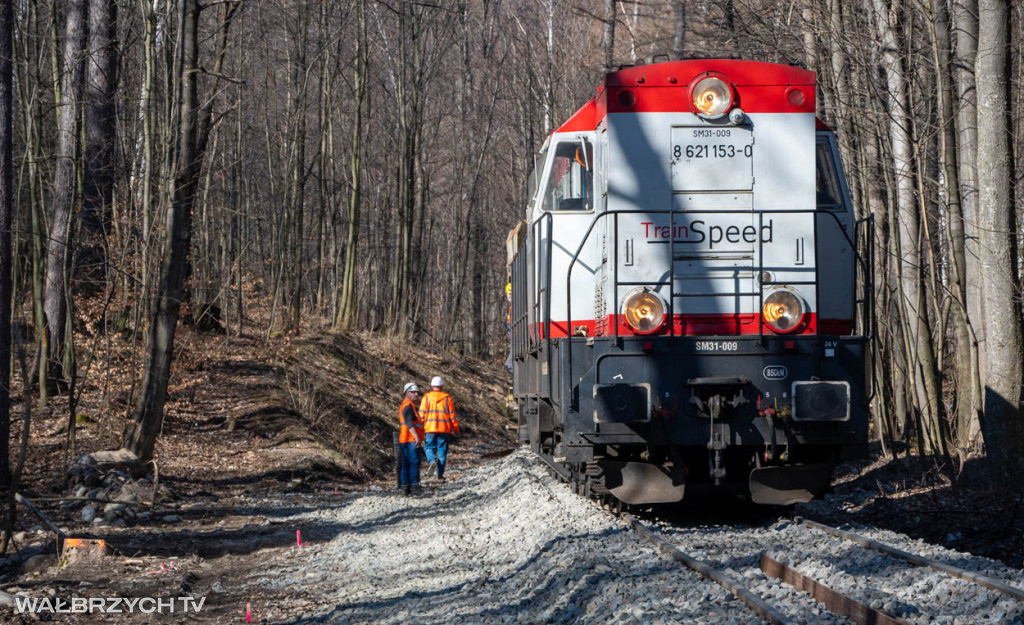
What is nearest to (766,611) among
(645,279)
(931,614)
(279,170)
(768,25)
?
(931,614)

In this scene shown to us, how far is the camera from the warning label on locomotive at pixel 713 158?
374 inches

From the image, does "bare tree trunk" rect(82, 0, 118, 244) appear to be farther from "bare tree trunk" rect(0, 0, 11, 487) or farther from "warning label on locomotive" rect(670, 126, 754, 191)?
"warning label on locomotive" rect(670, 126, 754, 191)

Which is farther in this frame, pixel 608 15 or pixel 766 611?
pixel 608 15

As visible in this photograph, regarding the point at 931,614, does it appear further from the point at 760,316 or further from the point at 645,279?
the point at 645,279

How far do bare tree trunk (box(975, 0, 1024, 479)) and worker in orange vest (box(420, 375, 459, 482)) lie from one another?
7.63 metres

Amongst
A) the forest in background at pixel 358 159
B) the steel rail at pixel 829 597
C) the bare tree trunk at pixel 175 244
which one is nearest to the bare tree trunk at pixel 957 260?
the forest in background at pixel 358 159

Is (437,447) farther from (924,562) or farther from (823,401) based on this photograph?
(924,562)

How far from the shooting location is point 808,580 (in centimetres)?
647

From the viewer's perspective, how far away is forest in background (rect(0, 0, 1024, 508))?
447 inches

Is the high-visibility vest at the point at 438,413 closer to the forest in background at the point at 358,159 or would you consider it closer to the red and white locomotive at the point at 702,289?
the forest in background at the point at 358,159

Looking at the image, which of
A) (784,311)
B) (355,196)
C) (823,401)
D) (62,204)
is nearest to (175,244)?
(62,204)

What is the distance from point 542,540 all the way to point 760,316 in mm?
2821

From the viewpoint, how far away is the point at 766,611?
5750mm

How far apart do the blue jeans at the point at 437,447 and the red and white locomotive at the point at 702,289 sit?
232 inches
